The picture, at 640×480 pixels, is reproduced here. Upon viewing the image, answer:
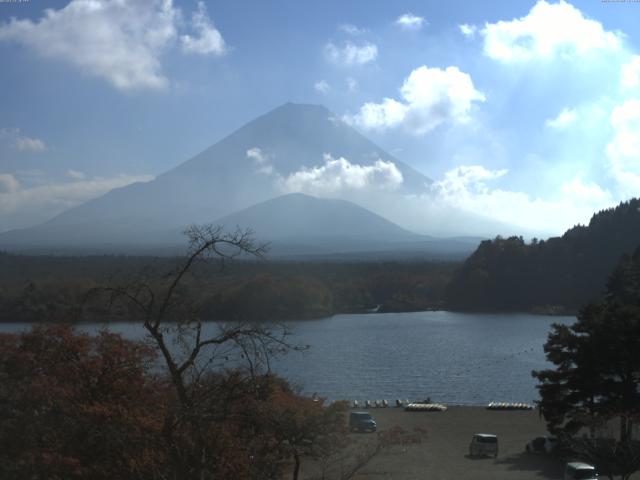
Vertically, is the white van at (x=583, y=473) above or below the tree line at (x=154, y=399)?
below

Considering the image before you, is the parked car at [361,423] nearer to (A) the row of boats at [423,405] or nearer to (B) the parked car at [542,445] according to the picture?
(B) the parked car at [542,445]

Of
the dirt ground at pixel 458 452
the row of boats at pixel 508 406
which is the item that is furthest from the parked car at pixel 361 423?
the row of boats at pixel 508 406

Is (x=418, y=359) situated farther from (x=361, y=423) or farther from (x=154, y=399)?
Answer: (x=154, y=399)

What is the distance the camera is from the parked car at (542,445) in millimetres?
8688

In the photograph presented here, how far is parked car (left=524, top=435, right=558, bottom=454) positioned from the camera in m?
8.69

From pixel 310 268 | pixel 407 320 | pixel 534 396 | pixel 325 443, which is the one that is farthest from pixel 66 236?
pixel 325 443

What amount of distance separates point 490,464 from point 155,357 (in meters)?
5.06

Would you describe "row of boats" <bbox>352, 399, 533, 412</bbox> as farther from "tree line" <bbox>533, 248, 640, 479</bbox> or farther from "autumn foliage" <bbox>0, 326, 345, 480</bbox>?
"autumn foliage" <bbox>0, 326, 345, 480</bbox>

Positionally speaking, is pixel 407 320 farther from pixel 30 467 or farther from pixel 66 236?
pixel 66 236

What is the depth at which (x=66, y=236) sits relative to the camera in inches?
3556

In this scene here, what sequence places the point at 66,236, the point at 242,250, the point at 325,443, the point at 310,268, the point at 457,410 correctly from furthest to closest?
the point at 66,236
the point at 310,268
the point at 457,410
the point at 325,443
the point at 242,250

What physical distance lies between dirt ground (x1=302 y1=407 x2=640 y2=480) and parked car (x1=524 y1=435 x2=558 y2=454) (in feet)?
0.37

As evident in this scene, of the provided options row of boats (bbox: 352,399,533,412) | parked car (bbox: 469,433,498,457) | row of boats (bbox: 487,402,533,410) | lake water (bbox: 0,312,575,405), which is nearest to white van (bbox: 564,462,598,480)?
parked car (bbox: 469,433,498,457)

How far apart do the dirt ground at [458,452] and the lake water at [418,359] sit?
6.53ft
